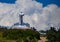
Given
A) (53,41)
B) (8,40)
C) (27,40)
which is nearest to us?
(53,41)

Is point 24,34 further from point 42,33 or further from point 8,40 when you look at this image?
point 42,33

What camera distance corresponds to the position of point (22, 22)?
3039 cm

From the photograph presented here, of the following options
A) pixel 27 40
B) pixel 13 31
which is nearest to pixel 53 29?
pixel 13 31

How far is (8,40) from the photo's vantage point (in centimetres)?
2339

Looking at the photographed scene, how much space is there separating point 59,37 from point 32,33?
6747mm

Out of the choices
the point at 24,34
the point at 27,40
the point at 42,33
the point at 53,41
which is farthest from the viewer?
the point at 42,33

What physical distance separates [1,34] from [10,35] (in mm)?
1892

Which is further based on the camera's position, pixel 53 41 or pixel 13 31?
pixel 13 31

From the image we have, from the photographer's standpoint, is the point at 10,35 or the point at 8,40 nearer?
the point at 8,40

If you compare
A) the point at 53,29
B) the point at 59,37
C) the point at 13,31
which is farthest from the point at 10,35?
the point at 59,37

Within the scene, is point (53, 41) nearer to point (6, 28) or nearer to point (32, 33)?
point (32, 33)

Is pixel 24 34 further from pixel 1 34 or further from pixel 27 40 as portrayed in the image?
→ pixel 27 40

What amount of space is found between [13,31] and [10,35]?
935 mm

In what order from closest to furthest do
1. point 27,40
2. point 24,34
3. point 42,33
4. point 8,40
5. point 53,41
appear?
point 53,41
point 27,40
point 8,40
point 24,34
point 42,33
